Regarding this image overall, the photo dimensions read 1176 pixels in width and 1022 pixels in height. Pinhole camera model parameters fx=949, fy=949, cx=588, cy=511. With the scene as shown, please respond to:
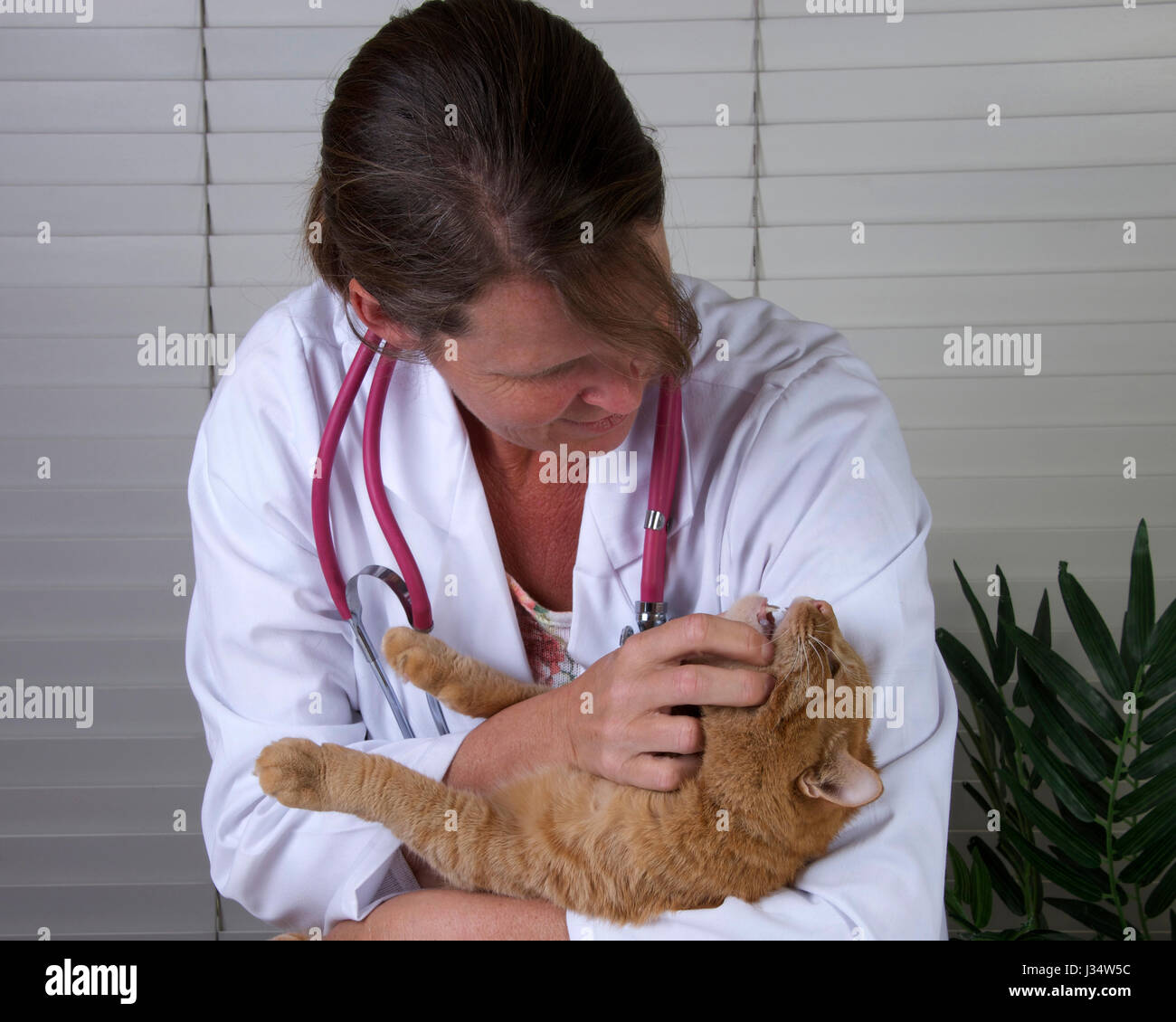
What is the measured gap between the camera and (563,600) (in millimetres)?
1435

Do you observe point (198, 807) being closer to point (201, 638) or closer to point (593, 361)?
point (201, 638)

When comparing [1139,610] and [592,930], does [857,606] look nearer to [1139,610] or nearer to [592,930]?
[592,930]

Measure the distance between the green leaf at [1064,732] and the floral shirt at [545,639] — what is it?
115cm

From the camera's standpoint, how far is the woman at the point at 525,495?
1.04m

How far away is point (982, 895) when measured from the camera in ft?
6.63

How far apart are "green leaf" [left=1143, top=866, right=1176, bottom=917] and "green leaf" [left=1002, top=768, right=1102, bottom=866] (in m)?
0.18

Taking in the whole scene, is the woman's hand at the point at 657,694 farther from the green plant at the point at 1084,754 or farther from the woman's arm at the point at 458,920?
the green plant at the point at 1084,754

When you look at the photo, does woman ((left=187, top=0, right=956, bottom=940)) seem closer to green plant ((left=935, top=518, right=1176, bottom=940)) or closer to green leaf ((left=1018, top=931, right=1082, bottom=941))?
green plant ((left=935, top=518, right=1176, bottom=940))

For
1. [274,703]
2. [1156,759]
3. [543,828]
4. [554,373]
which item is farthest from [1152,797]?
[274,703]

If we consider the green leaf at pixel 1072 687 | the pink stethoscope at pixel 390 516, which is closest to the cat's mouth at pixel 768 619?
the pink stethoscope at pixel 390 516

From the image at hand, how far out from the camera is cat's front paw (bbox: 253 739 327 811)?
118cm

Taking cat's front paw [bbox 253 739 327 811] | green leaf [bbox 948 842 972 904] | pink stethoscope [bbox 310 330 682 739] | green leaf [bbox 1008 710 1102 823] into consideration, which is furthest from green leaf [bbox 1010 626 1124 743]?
cat's front paw [bbox 253 739 327 811]

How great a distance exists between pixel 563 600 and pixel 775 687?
37 cm
